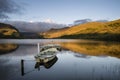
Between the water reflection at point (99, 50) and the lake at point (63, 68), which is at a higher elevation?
the lake at point (63, 68)

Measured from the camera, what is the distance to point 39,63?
33375 mm

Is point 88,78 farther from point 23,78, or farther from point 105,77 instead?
point 23,78

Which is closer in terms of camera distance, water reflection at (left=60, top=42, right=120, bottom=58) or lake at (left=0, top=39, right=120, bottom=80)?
lake at (left=0, top=39, right=120, bottom=80)

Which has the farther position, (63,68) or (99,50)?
(99,50)

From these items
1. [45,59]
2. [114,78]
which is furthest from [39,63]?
[114,78]

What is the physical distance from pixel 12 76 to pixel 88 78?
363 inches

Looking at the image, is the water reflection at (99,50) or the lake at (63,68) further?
the water reflection at (99,50)

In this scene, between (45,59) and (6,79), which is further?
(45,59)

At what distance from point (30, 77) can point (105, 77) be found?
891 centimetres

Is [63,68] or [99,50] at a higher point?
[63,68]

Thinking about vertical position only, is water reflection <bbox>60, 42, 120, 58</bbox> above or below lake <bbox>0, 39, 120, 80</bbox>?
below

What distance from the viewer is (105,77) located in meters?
24.2

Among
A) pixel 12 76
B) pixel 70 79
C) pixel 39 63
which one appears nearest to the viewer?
pixel 70 79

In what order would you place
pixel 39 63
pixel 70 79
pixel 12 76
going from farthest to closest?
pixel 39 63 < pixel 12 76 < pixel 70 79
